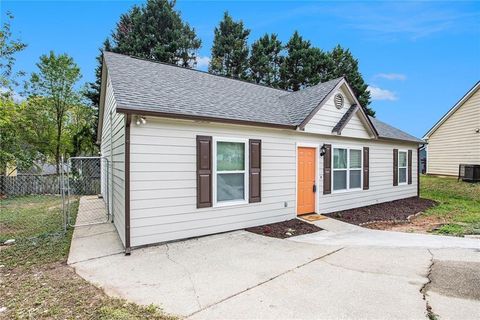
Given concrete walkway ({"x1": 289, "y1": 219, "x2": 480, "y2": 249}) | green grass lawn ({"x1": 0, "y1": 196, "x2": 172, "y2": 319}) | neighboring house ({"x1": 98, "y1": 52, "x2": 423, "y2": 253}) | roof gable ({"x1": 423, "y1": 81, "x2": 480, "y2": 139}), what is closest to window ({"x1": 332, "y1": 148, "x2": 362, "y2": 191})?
neighboring house ({"x1": 98, "y1": 52, "x2": 423, "y2": 253})

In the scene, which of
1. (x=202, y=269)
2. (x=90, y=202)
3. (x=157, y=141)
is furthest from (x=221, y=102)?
(x=90, y=202)

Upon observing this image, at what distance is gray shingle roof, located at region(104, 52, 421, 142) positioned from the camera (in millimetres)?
5582

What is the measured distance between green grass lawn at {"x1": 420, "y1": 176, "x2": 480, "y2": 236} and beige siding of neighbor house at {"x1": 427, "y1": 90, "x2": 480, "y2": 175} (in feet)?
5.78

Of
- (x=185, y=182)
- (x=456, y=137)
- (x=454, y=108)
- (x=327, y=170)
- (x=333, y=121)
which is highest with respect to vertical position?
(x=454, y=108)

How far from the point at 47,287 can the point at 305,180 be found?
21.6ft

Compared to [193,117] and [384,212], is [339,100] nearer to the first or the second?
[384,212]

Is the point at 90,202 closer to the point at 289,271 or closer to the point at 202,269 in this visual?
the point at 202,269

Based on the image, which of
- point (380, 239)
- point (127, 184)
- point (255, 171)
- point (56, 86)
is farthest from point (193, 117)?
point (56, 86)

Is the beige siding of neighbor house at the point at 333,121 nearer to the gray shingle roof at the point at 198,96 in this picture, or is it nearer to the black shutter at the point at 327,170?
the gray shingle roof at the point at 198,96

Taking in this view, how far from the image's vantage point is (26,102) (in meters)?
16.5

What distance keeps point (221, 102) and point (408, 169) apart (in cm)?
1006

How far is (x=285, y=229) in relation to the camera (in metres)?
6.74

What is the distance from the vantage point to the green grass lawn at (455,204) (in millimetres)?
7204

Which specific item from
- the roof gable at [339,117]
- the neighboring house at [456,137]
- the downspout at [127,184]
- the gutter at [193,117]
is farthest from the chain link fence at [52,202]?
the neighboring house at [456,137]
